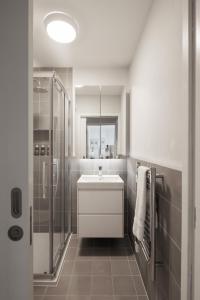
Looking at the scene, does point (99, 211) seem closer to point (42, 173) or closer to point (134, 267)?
point (134, 267)

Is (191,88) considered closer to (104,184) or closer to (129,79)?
(104,184)

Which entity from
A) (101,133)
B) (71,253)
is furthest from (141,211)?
(101,133)

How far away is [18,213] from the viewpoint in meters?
0.83

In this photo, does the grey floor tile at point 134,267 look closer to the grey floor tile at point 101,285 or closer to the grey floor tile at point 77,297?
the grey floor tile at point 101,285

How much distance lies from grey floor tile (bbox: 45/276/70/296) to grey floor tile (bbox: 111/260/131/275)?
479mm

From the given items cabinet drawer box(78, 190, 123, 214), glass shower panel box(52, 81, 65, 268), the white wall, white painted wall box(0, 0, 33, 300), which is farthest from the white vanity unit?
white painted wall box(0, 0, 33, 300)

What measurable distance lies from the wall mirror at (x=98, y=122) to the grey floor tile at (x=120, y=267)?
4.57 ft

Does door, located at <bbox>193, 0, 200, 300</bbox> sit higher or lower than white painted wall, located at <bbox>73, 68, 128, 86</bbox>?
lower

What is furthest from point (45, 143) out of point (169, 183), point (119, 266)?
point (119, 266)

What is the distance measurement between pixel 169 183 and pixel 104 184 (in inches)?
50.4

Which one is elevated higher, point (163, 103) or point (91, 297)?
point (163, 103)

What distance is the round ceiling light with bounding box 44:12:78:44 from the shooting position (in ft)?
6.43

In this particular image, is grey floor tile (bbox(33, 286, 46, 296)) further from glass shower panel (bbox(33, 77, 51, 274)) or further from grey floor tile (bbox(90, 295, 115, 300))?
grey floor tile (bbox(90, 295, 115, 300))

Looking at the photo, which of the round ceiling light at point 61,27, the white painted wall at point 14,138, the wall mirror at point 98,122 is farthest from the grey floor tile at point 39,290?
the round ceiling light at point 61,27
